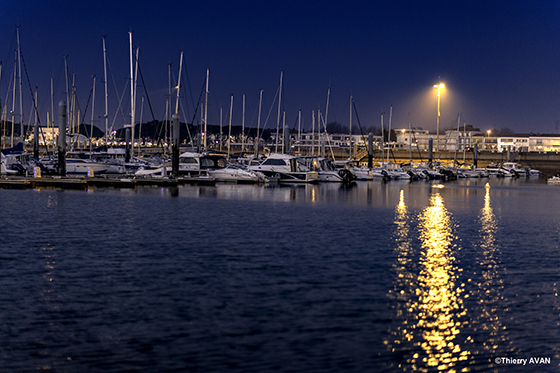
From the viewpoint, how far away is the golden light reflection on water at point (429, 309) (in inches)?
385

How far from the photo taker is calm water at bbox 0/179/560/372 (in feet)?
31.8

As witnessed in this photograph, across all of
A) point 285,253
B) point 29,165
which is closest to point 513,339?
point 285,253

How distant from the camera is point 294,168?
5925 cm

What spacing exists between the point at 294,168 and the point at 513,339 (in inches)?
1926

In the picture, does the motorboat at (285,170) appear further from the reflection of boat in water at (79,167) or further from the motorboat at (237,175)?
the reflection of boat in water at (79,167)

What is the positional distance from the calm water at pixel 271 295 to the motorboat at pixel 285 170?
103 ft

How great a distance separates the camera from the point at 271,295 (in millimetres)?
13422

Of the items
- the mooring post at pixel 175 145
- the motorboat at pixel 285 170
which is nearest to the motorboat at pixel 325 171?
the motorboat at pixel 285 170

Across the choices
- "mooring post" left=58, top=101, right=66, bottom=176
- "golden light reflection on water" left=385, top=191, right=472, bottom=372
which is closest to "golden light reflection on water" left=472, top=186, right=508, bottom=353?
"golden light reflection on water" left=385, top=191, right=472, bottom=372

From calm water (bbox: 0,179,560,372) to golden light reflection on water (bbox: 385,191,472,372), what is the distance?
4 cm

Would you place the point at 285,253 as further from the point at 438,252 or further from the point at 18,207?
the point at 18,207

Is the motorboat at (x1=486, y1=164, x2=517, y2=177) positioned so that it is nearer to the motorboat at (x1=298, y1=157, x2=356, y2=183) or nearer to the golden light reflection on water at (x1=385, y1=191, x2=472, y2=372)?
the motorboat at (x1=298, y1=157, x2=356, y2=183)

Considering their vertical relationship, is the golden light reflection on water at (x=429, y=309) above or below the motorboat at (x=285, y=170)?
below

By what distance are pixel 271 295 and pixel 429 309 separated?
130 inches
